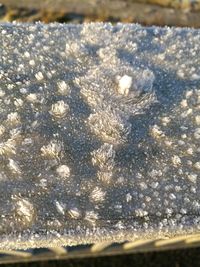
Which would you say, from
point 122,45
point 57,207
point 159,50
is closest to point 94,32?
point 122,45

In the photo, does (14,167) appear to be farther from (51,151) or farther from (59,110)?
(59,110)

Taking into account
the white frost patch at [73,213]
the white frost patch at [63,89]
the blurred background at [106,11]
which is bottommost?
the white frost patch at [73,213]

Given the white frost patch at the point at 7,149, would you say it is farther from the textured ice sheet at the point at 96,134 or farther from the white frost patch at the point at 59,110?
the white frost patch at the point at 59,110

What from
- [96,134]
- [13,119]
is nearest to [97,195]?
[96,134]

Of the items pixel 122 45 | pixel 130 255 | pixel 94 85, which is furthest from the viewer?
pixel 130 255

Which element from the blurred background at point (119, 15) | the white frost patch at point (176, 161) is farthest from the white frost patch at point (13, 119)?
the blurred background at point (119, 15)

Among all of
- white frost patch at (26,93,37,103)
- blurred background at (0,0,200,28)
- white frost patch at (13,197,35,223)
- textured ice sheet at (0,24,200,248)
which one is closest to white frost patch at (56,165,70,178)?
textured ice sheet at (0,24,200,248)

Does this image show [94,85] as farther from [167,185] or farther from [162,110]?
[167,185]
